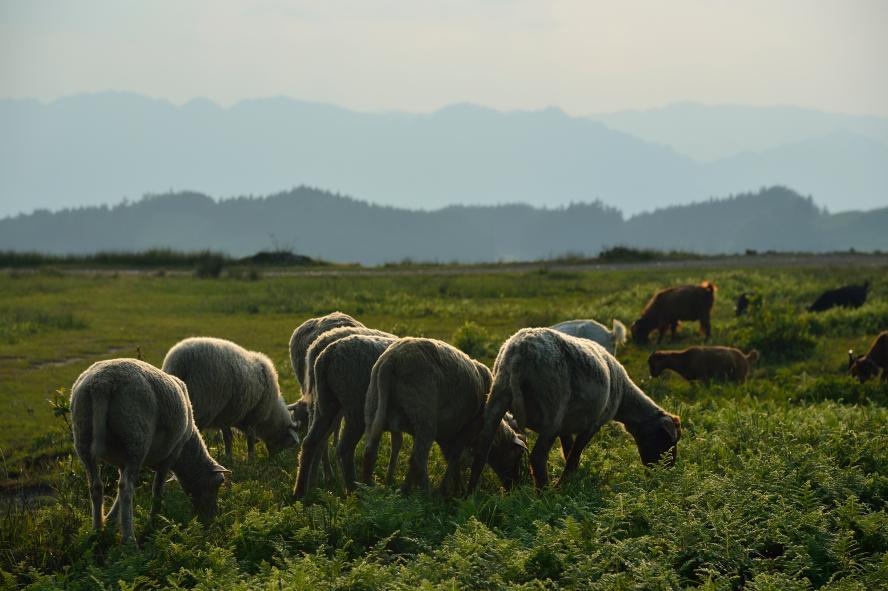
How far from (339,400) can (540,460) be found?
2416mm

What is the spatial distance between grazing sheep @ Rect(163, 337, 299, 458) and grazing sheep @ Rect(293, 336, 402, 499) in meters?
1.97

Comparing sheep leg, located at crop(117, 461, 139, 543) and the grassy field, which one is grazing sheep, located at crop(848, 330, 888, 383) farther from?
sheep leg, located at crop(117, 461, 139, 543)

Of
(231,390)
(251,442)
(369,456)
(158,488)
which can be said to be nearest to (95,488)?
(158,488)

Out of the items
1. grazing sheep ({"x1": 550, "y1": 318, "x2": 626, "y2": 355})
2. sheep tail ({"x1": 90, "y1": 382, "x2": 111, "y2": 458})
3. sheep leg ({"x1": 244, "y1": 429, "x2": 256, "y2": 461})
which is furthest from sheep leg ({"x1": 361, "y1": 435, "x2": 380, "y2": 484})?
grazing sheep ({"x1": 550, "y1": 318, "x2": 626, "y2": 355})

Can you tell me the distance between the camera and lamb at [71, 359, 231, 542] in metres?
9.23

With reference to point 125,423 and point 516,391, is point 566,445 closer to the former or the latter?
point 516,391

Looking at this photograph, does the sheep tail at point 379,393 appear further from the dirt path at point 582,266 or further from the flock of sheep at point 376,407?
the dirt path at point 582,266

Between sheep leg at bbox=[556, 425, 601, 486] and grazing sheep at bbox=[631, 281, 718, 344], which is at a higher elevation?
grazing sheep at bbox=[631, 281, 718, 344]

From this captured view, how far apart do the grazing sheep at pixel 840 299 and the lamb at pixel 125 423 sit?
22.8 meters

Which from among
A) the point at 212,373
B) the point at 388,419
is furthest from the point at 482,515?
the point at 212,373

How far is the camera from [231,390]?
12.8 m

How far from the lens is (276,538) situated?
362 inches

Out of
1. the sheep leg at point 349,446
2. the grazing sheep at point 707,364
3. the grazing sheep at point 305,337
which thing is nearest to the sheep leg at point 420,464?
the sheep leg at point 349,446

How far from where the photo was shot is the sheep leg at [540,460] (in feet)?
35.6
